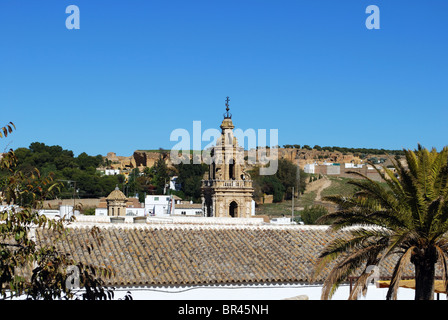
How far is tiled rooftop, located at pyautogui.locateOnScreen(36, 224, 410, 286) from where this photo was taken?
15.7 meters

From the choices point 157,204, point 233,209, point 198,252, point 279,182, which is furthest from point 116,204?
point 279,182

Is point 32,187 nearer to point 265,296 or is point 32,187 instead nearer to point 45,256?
point 45,256

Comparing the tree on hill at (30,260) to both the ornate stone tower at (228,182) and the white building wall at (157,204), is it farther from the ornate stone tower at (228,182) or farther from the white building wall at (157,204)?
the white building wall at (157,204)

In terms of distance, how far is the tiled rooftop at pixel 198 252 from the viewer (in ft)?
51.5

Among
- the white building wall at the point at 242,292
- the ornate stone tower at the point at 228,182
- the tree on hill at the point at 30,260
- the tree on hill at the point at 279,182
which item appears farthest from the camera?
the tree on hill at the point at 279,182

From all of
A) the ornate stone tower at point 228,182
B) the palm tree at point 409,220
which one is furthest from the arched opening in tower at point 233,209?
the palm tree at point 409,220

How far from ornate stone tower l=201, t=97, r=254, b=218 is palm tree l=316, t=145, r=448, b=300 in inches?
997

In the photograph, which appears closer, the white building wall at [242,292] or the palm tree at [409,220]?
the palm tree at [409,220]

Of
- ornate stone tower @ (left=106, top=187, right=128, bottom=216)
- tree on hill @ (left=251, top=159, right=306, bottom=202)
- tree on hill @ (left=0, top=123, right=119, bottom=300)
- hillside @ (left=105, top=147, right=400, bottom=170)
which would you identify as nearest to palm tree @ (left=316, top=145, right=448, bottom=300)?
tree on hill @ (left=0, top=123, right=119, bottom=300)

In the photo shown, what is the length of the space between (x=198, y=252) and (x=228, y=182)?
64.6ft

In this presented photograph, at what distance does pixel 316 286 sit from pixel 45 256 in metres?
10.1

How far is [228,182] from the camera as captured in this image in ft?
120

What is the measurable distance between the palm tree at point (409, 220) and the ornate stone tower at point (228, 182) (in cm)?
2532
